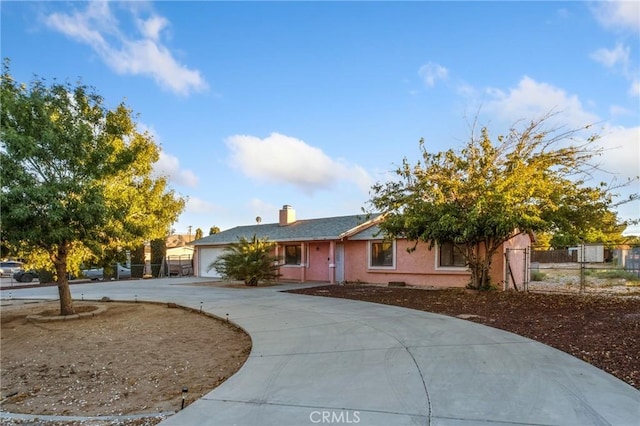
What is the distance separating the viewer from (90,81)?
10695mm

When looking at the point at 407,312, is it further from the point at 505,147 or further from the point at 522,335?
the point at 505,147

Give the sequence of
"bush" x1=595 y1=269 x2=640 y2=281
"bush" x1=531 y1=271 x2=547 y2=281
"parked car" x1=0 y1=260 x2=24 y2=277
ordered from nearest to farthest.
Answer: "bush" x1=595 y1=269 x2=640 y2=281, "bush" x1=531 y1=271 x2=547 y2=281, "parked car" x1=0 y1=260 x2=24 y2=277

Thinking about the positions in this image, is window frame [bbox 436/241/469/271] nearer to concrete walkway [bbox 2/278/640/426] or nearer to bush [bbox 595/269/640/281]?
bush [bbox 595/269/640/281]

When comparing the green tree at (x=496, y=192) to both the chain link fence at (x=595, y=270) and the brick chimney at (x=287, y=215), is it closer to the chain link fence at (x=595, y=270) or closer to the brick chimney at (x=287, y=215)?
the chain link fence at (x=595, y=270)

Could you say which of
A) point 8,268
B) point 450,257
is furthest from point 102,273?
point 450,257

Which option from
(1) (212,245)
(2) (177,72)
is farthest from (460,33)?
(1) (212,245)

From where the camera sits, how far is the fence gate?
14969 mm

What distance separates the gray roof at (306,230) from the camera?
1909 centimetres

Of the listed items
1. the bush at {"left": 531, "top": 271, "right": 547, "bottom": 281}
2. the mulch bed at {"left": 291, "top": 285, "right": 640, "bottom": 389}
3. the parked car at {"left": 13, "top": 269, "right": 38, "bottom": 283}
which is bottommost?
the parked car at {"left": 13, "top": 269, "right": 38, "bottom": 283}

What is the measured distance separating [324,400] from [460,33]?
985 centimetres

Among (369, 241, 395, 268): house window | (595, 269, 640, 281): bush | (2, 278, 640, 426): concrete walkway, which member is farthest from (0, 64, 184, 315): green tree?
(595, 269, 640, 281): bush

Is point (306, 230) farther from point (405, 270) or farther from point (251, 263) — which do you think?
point (405, 270)

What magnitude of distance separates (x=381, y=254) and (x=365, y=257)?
791mm

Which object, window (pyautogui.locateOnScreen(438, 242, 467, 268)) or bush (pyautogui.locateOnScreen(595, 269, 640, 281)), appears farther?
bush (pyautogui.locateOnScreen(595, 269, 640, 281))
